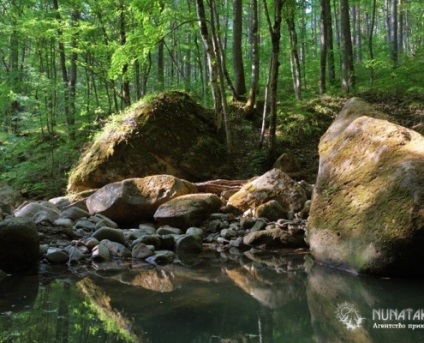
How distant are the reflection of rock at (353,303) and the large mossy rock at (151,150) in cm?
519

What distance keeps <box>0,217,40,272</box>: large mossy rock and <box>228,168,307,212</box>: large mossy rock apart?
3.53m

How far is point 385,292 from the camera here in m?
3.79

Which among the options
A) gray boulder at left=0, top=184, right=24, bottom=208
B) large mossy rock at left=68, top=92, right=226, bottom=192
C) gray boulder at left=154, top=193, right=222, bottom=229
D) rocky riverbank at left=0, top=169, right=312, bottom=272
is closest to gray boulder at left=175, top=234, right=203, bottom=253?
rocky riverbank at left=0, top=169, right=312, bottom=272

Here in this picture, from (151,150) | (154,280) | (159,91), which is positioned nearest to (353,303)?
(154,280)

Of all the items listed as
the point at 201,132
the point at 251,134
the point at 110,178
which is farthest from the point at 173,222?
the point at 251,134

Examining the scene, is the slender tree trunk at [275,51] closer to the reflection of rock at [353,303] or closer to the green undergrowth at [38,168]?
the reflection of rock at [353,303]

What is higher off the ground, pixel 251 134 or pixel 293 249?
pixel 251 134

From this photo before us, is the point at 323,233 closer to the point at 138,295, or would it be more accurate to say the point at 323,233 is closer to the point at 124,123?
the point at 138,295

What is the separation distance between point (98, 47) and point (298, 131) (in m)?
5.97

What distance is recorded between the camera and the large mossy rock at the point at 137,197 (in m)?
7.45

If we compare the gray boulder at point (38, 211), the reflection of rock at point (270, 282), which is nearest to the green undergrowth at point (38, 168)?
the gray boulder at point (38, 211)

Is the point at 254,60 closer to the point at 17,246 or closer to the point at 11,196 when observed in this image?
the point at 11,196

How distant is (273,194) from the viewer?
23.4 feet

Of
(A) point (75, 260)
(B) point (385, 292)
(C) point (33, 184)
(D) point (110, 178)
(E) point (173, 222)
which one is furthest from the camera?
(C) point (33, 184)
